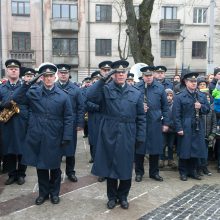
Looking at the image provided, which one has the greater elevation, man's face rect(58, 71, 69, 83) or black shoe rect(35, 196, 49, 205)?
man's face rect(58, 71, 69, 83)

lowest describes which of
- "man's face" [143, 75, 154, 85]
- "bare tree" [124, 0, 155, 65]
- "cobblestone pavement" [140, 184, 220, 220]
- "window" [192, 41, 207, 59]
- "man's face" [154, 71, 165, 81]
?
"cobblestone pavement" [140, 184, 220, 220]

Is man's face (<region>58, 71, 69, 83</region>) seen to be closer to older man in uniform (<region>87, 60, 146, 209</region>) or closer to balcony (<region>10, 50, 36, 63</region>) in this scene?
older man in uniform (<region>87, 60, 146, 209</region>)

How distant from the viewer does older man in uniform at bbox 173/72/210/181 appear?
7.04 metres

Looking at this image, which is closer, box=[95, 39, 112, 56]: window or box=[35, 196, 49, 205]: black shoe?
box=[35, 196, 49, 205]: black shoe

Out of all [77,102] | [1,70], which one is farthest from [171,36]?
[77,102]

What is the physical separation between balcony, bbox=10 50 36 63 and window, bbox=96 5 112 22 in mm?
7434

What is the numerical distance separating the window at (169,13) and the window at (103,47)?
6.30m

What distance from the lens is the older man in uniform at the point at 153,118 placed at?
7.02m

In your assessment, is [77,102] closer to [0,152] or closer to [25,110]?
[25,110]

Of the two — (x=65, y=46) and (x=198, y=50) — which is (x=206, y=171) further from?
(x=198, y=50)

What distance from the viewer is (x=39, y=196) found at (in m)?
5.75

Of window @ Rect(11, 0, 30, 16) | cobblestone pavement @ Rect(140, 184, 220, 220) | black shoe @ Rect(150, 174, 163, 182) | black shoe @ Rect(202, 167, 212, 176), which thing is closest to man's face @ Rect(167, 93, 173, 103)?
black shoe @ Rect(202, 167, 212, 176)

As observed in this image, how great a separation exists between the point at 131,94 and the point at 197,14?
115 feet

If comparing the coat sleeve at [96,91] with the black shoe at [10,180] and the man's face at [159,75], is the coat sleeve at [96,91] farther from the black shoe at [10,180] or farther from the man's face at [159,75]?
the man's face at [159,75]
